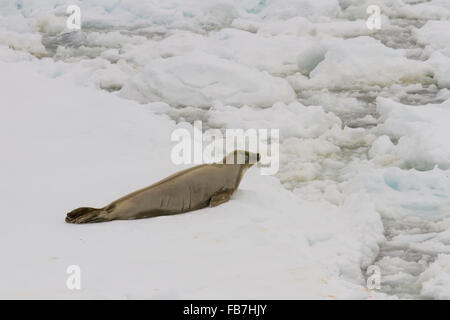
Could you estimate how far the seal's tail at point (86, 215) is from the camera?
14.0ft

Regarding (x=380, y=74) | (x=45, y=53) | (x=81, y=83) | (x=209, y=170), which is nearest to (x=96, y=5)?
(x=45, y=53)

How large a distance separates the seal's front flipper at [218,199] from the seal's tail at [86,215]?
77 cm

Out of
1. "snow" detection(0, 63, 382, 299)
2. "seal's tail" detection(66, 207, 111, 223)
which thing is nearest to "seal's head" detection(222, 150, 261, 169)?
"snow" detection(0, 63, 382, 299)

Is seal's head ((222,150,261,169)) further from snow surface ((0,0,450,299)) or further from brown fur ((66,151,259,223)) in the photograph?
snow surface ((0,0,450,299))

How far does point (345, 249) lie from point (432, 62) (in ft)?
17.3

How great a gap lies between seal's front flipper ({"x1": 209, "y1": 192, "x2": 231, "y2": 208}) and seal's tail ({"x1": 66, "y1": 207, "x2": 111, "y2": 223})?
0.77 meters

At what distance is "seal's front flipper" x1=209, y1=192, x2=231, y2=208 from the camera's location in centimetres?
468

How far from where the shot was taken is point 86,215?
4.27 m

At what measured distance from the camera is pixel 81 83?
8453 mm

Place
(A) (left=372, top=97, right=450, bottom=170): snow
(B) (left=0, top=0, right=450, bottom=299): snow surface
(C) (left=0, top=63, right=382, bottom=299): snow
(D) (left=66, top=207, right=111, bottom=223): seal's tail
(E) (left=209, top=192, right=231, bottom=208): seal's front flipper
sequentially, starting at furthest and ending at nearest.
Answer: (A) (left=372, top=97, right=450, bottom=170): snow → (E) (left=209, top=192, right=231, bottom=208): seal's front flipper → (D) (left=66, top=207, right=111, bottom=223): seal's tail → (B) (left=0, top=0, right=450, bottom=299): snow surface → (C) (left=0, top=63, right=382, bottom=299): snow

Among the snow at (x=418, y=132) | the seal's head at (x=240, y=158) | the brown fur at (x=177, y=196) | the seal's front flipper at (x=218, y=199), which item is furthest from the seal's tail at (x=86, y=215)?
the snow at (x=418, y=132)

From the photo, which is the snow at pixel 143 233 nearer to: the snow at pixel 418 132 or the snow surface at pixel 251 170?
the snow surface at pixel 251 170

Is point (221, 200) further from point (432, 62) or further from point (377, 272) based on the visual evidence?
point (432, 62)

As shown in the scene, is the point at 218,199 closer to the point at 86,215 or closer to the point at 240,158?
the point at 240,158
